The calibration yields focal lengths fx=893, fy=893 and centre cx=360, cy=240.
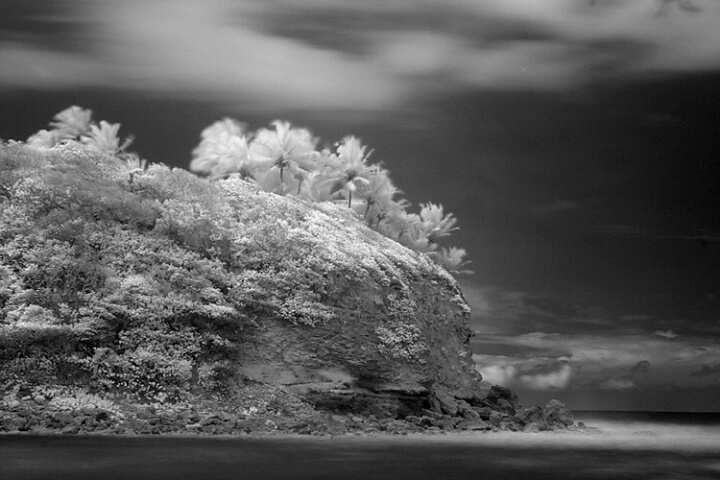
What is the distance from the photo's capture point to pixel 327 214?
170ft

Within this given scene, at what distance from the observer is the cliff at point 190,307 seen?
34.9 meters

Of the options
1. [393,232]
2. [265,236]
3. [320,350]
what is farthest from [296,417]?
[393,232]

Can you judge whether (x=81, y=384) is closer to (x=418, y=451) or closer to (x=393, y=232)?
(x=418, y=451)

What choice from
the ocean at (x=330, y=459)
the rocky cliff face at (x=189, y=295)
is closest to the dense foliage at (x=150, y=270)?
the rocky cliff face at (x=189, y=295)

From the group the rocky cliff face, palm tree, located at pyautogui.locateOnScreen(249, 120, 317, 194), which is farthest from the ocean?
palm tree, located at pyautogui.locateOnScreen(249, 120, 317, 194)

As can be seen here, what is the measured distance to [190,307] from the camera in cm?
3750

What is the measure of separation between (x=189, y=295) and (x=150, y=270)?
2042 millimetres

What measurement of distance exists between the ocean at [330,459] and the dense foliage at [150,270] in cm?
525

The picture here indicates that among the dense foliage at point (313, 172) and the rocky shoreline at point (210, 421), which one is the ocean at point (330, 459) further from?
the dense foliage at point (313, 172)

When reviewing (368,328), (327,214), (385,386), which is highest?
(327,214)

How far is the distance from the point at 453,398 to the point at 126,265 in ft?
59.4

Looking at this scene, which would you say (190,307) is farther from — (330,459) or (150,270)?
(330,459)

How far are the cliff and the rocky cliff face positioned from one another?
2.6 inches

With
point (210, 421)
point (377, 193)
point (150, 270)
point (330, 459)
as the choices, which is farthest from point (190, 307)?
point (377, 193)
